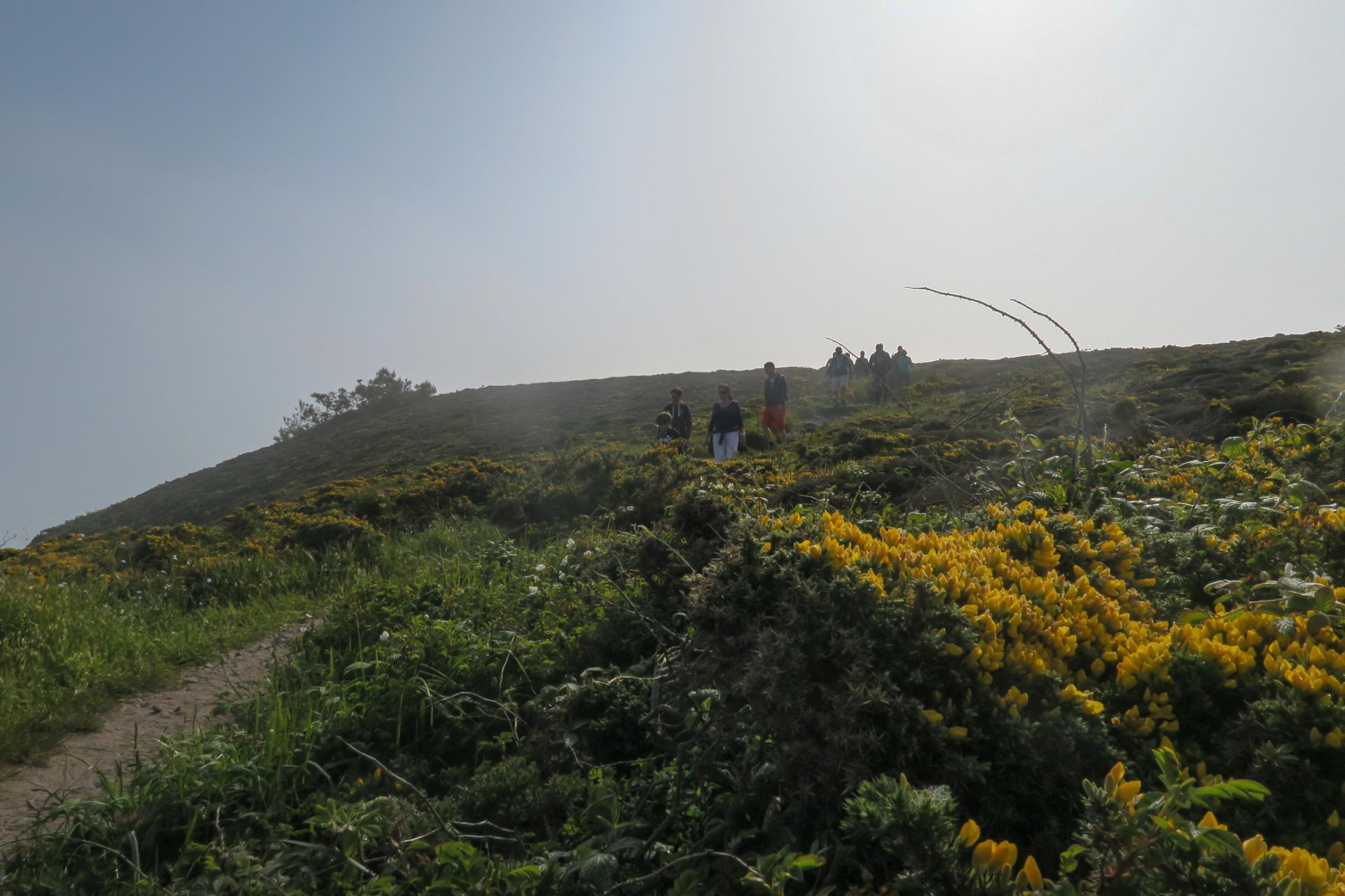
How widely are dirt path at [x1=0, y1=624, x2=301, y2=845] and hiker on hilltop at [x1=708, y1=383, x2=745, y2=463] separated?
6849 mm

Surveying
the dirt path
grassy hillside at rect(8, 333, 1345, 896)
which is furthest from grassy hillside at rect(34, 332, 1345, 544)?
the dirt path

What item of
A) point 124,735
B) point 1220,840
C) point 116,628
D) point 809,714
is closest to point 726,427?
point 116,628

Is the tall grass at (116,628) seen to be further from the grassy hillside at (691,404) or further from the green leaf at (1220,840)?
the grassy hillside at (691,404)

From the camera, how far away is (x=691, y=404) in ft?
81.8

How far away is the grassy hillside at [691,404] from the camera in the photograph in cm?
1190

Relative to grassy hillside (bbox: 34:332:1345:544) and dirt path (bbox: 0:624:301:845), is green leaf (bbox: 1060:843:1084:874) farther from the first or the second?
grassy hillside (bbox: 34:332:1345:544)

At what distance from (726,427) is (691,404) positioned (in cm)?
1374

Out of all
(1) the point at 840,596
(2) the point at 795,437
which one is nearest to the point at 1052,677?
(1) the point at 840,596

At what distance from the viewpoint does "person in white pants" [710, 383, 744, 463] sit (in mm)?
11211

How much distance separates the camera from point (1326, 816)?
1.85m

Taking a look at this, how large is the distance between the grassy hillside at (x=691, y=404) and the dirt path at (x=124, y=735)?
560cm

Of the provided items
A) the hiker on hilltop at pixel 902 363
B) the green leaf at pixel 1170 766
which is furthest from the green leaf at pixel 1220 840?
the hiker on hilltop at pixel 902 363

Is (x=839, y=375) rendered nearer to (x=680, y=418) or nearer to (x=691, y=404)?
(x=691, y=404)

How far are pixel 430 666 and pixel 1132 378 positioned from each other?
17483 millimetres
